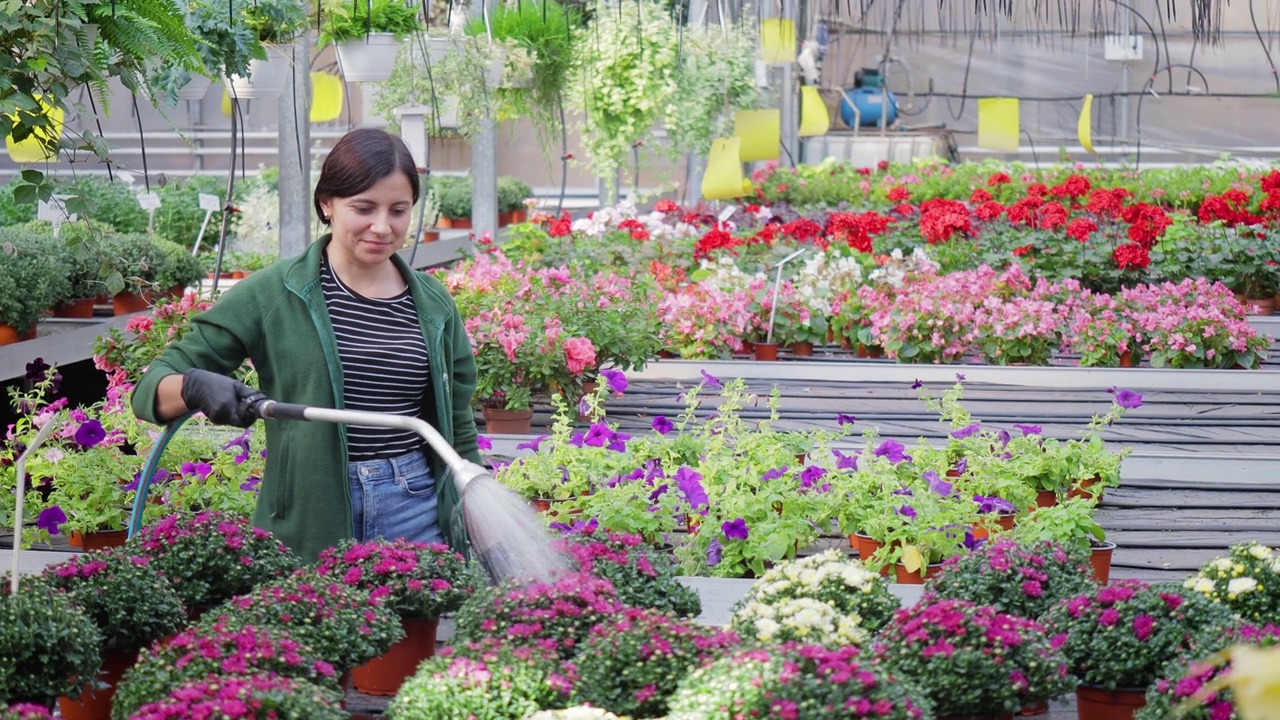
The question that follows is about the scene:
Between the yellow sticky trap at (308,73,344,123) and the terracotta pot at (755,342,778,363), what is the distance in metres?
2.13

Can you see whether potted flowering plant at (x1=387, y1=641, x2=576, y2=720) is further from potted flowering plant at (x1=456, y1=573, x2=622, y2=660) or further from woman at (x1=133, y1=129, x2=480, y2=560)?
woman at (x1=133, y1=129, x2=480, y2=560)

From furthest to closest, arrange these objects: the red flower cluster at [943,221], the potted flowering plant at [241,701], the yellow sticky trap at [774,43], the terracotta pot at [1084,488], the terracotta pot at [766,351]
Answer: the yellow sticky trap at [774,43] → the red flower cluster at [943,221] → the terracotta pot at [766,351] → the terracotta pot at [1084,488] → the potted flowering plant at [241,701]

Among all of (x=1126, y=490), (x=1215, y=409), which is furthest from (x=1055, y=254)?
(x=1126, y=490)

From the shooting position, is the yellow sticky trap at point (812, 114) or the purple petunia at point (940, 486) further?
the yellow sticky trap at point (812, 114)

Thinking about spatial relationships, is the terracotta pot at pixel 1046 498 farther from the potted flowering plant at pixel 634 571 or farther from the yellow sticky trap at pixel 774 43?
the yellow sticky trap at pixel 774 43

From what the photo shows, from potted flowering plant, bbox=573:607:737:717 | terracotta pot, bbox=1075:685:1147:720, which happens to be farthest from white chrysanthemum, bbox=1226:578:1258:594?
potted flowering plant, bbox=573:607:737:717

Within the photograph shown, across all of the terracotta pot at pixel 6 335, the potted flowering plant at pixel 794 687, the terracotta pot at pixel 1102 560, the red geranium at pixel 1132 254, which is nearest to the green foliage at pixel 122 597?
the potted flowering plant at pixel 794 687

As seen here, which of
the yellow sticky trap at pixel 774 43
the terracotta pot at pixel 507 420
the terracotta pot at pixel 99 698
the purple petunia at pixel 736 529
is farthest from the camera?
the yellow sticky trap at pixel 774 43

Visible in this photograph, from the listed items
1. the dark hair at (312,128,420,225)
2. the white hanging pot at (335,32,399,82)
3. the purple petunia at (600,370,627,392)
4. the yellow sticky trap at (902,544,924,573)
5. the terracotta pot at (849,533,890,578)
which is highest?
the white hanging pot at (335,32,399,82)

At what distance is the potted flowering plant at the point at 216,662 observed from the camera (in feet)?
5.24

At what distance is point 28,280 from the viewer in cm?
515

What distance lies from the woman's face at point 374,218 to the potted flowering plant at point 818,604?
0.79 meters

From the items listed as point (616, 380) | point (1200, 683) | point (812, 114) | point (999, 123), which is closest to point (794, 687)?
point (1200, 683)

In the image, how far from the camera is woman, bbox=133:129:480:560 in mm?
2178
